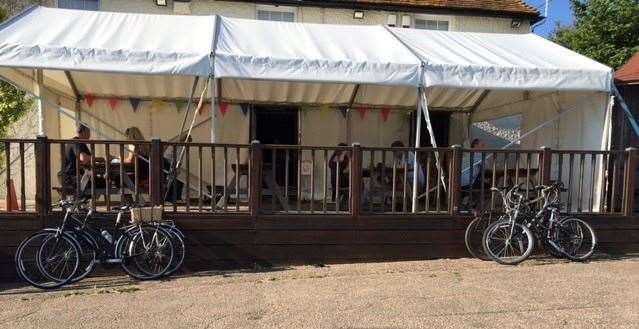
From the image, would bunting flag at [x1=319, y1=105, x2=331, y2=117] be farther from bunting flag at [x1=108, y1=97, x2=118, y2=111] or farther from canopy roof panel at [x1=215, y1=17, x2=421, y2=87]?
bunting flag at [x1=108, y1=97, x2=118, y2=111]

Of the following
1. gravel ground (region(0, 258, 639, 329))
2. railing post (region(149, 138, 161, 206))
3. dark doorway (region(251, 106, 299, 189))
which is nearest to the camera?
gravel ground (region(0, 258, 639, 329))

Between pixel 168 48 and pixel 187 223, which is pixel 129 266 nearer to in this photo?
pixel 187 223

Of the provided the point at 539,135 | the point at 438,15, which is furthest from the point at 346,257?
the point at 438,15

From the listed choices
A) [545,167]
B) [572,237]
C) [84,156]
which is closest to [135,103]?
[84,156]

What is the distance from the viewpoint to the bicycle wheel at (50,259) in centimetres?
550

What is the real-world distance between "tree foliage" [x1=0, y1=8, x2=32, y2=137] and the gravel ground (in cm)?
Answer: 552

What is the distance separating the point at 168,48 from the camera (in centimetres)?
651

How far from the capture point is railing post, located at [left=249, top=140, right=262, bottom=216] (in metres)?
6.21

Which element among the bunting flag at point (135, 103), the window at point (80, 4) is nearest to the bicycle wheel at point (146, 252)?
the bunting flag at point (135, 103)

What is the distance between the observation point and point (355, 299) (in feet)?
16.7

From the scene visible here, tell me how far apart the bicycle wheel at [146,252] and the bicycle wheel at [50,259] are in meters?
0.50

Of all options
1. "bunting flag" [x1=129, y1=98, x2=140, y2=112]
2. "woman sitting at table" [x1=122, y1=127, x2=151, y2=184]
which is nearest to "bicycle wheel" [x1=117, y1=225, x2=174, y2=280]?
"woman sitting at table" [x1=122, y1=127, x2=151, y2=184]

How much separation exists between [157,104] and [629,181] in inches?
311

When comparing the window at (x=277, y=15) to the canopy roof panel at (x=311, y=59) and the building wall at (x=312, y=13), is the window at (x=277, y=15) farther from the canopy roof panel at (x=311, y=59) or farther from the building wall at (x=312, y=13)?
the canopy roof panel at (x=311, y=59)
